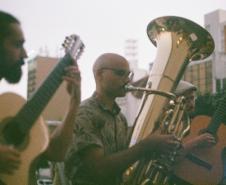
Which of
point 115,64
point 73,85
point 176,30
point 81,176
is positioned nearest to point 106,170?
point 81,176

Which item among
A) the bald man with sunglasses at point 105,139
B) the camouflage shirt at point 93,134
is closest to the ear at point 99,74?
the bald man with sunglasses at point 105,139

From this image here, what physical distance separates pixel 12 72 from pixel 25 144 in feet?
1.49

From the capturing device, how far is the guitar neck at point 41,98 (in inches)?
97.1

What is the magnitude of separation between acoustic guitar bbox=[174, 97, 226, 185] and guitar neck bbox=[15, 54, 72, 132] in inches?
54.7

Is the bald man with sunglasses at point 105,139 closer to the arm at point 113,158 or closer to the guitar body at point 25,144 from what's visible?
the arm at point 113,158

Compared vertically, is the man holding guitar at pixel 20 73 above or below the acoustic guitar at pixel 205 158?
above

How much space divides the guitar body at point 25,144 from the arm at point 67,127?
0.48ft

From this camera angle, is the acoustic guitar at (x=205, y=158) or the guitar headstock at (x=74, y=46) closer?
the guitar headstock at (x=74, y=46)

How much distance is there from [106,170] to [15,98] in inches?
30.8

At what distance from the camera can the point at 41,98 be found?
2.54 metres

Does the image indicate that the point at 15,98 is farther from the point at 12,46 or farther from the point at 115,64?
the point at 115,64

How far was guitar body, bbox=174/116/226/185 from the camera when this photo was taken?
3537mm

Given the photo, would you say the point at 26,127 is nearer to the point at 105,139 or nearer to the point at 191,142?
the point at 105,139

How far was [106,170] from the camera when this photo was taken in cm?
287
